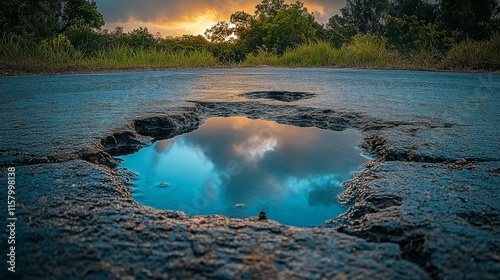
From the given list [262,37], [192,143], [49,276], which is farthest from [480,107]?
[262,37]

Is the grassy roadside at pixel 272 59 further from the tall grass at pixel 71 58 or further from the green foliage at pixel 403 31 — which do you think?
the green foliage at pixel 403 31

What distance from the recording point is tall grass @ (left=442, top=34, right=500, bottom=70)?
7941 mm

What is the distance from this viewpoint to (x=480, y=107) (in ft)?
10.9

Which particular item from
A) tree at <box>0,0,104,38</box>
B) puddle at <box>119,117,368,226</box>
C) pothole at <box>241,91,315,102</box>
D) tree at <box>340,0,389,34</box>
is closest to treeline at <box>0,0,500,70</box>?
tree at <box>0,0,104,38</box>

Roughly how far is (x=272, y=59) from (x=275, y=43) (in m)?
12.1

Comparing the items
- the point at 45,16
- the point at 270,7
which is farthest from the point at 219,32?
the point at 45,16

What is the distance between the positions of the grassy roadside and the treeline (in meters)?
0.02

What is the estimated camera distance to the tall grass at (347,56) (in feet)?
35.3

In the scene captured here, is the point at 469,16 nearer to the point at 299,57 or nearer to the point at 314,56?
the point at 314,56

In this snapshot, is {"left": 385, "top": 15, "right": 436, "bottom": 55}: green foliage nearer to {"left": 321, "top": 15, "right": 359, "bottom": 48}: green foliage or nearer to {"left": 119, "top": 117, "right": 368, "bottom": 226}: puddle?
{"left": 321, "top": 15, "right": 359, "bottom": 48}: green foliage

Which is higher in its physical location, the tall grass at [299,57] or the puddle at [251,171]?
the tall grass at [299,57]

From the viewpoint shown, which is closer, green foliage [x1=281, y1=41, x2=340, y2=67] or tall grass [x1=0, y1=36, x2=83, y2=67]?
tall grass [x1=0, y1=36, x2=83, y2=67]

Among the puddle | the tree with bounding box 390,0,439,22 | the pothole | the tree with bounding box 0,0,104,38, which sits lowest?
the puddle

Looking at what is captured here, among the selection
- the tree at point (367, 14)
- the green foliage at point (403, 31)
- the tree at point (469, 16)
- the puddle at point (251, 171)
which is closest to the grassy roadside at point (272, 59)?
the tree at point (469, 16)
